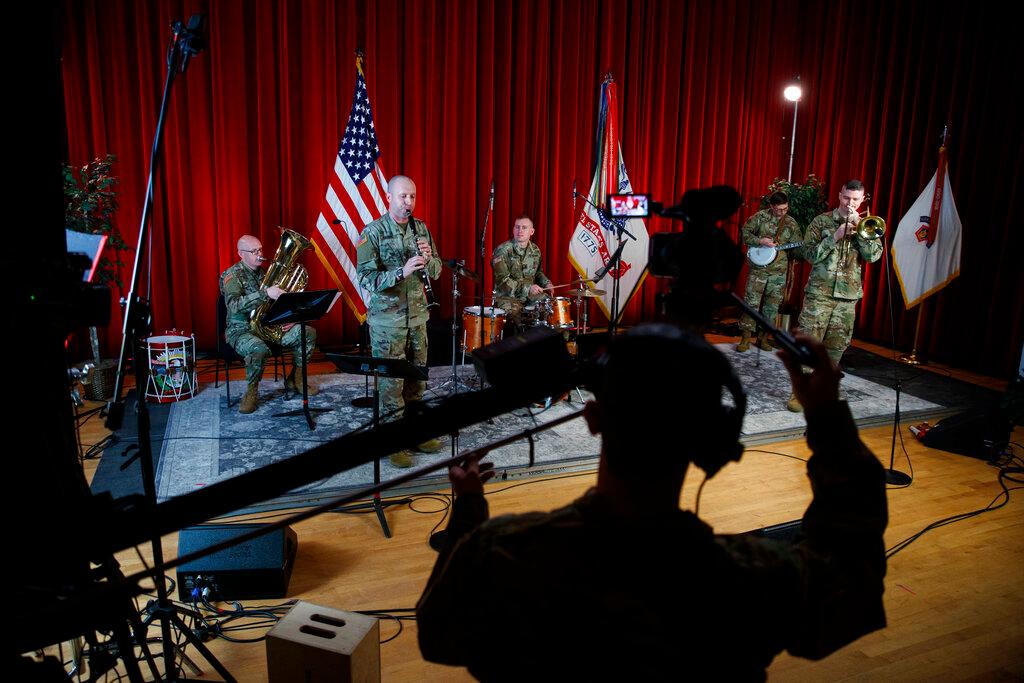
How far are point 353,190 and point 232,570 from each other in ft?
13.9

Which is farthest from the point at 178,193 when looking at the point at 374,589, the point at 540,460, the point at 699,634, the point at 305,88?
the point at 699,634

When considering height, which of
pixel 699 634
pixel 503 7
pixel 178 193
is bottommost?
pixel 699 634

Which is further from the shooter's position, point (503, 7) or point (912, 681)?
point (503, 7)

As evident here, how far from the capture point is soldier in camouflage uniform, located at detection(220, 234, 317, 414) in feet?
18.0

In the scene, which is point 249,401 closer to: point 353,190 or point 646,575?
point 353,190

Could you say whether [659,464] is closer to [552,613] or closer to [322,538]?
[552,613]

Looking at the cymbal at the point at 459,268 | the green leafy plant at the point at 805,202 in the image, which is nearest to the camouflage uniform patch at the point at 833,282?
the green leafy plant at the point at 805,202

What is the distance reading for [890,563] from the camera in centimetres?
358

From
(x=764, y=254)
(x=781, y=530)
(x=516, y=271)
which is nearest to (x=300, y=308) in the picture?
(x=516, y=271)

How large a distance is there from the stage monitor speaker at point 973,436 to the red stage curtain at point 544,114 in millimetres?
2769

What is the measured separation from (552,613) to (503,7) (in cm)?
812

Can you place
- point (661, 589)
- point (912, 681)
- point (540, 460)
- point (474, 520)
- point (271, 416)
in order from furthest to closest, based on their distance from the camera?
1. point (271, 416)
2. point (540, 460)
3. point (912, 681)
4. point (474, 520)
5. point (661, 589)

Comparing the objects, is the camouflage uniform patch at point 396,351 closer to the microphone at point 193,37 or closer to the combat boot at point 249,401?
the combat boot at point 249,401

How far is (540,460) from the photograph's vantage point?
4.71 m
